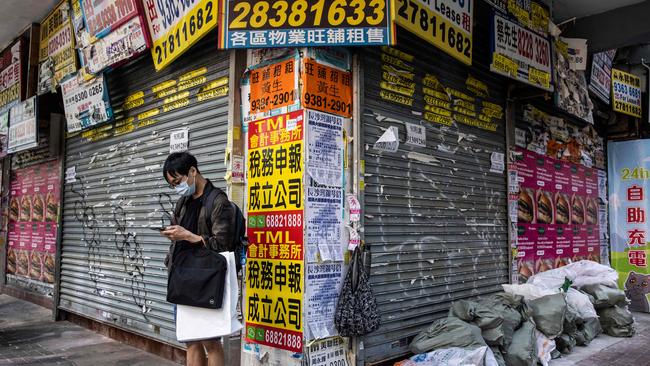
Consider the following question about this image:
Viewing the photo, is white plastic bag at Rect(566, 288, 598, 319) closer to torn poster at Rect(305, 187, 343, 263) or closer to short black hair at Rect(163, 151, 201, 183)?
torn poster at Rect(305, 187, 343, 263)

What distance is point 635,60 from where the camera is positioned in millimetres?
9172

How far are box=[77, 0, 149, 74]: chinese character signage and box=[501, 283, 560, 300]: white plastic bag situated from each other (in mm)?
5069

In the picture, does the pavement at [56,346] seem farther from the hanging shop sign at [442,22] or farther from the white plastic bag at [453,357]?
the hanging shop sign at [442,22]

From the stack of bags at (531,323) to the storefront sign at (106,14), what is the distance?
4.68 metres

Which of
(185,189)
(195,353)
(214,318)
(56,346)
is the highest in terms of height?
(185,189)

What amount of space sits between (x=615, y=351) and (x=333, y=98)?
4.63 m

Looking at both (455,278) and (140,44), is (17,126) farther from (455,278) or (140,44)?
(455,278)

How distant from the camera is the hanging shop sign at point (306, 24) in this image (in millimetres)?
4020

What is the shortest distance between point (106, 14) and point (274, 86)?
3.05 meters

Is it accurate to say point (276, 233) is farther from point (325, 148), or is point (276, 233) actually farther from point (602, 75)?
point (602, 75)

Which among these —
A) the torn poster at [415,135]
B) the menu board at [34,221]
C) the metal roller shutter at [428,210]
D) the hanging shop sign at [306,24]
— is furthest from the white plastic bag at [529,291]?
the menu board at [34,221]

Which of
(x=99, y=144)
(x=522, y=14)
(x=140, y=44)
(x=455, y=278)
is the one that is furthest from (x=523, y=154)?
(x=99, y=144)

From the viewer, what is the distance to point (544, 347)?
523 centimetres

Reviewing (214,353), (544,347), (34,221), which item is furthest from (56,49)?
(544,347)
